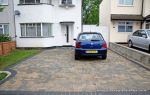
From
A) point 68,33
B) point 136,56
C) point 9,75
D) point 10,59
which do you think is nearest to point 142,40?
point 136,56

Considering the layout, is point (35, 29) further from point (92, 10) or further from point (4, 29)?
point (92, 10)

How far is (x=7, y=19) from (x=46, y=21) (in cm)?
379

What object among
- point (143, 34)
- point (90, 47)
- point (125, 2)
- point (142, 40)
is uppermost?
point (125, 2)

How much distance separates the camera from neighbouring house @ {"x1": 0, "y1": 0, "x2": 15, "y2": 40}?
62.5 feet

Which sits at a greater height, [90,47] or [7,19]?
[7,19]

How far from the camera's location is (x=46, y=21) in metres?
18.8

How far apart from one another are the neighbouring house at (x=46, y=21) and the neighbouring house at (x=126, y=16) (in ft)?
11.5

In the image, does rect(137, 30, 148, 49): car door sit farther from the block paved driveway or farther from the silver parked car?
the block paved driveway

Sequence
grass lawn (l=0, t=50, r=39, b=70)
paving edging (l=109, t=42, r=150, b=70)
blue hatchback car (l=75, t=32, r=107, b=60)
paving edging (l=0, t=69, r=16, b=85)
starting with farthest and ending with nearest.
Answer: blue hatchback car (l=75, t=32, r=107, b=60) → grass lawn (l=0, t=50, r=39, b=70) → paving edging (l=109, t=42, r=150, b=70) → paving edging (l=0, t=69, r=16, b=85)

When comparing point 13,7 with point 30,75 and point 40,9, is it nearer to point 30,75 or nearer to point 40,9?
point 40,9

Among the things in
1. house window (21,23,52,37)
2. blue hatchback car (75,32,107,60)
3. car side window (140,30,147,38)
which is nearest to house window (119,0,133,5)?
car side window (140,30,147,38)

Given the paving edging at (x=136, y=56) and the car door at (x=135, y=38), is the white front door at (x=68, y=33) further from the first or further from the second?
the car door at (x=135, y=38)

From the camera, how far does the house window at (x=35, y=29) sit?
743 inches

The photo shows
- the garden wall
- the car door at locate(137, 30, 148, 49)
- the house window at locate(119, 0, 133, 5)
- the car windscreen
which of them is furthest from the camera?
the house window at locate(119, 0, 133, 5)
